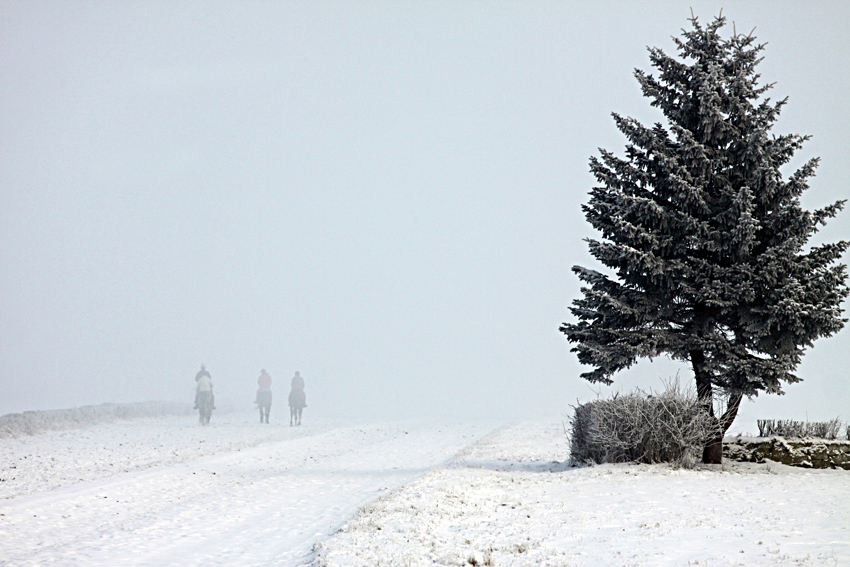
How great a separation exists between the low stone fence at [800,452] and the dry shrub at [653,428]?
1.37 meters

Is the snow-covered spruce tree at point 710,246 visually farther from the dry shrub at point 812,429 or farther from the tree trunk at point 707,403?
the dry shrub at point 812,429

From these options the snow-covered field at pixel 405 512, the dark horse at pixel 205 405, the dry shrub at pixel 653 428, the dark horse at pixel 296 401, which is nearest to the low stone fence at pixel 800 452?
the snow-covered field at pixel 405 512

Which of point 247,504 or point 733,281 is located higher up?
point 733,281

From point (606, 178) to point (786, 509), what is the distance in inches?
340

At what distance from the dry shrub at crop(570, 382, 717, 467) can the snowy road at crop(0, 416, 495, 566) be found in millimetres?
4419

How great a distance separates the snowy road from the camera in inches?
356

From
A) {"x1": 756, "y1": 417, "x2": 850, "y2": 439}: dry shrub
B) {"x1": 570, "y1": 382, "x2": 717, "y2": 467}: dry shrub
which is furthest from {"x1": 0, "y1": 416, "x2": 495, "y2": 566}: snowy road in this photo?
{"x1": 756, "y1": 417, "x2": 850, "y2": 439}: dry shrub

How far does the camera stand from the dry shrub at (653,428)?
48.7ft

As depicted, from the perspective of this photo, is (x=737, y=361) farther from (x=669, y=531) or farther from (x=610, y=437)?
(x=669, y=531)

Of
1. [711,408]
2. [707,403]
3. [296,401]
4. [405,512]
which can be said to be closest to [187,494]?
[405,512]

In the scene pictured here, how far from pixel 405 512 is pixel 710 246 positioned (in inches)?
368

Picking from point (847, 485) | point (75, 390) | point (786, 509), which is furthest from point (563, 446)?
point (75, 390)

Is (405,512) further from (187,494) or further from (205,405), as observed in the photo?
(205,405)

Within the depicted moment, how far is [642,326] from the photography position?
1627 cm
